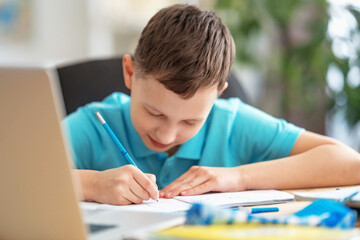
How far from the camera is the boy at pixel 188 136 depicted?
1.02 m

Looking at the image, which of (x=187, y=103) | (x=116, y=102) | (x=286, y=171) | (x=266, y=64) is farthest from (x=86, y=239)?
(x=266, y=64)

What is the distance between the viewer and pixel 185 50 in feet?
3.48

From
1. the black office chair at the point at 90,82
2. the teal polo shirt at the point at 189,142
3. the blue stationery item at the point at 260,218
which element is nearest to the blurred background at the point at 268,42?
the black office chair at the point at 90,82

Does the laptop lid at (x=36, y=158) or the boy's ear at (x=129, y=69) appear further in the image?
the boy's ear at (x=129, y=69)

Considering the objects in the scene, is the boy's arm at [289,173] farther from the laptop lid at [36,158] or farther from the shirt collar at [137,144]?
the laptop lid at [36,158]

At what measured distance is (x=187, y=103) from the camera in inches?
41.1

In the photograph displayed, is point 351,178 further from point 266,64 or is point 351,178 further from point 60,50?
point 60,50

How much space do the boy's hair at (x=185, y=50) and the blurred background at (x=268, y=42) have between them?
144 centimetres

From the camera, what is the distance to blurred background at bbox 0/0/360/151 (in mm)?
2473

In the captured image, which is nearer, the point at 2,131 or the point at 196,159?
the point at 2,131

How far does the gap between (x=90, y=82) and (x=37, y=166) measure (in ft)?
3.40

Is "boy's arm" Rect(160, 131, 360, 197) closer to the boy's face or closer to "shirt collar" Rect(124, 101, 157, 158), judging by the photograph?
the boy's face

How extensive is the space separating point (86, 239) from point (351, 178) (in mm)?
769

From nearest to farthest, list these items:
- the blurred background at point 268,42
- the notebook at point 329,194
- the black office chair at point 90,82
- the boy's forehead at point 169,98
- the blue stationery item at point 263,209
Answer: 1. the blue stationery item at point 263,209
2. the notebook at point 329,194
3. the boy's forehead at point 169,98
4. the black office chair at point 90,82
5. the blurred background at point 268,42
